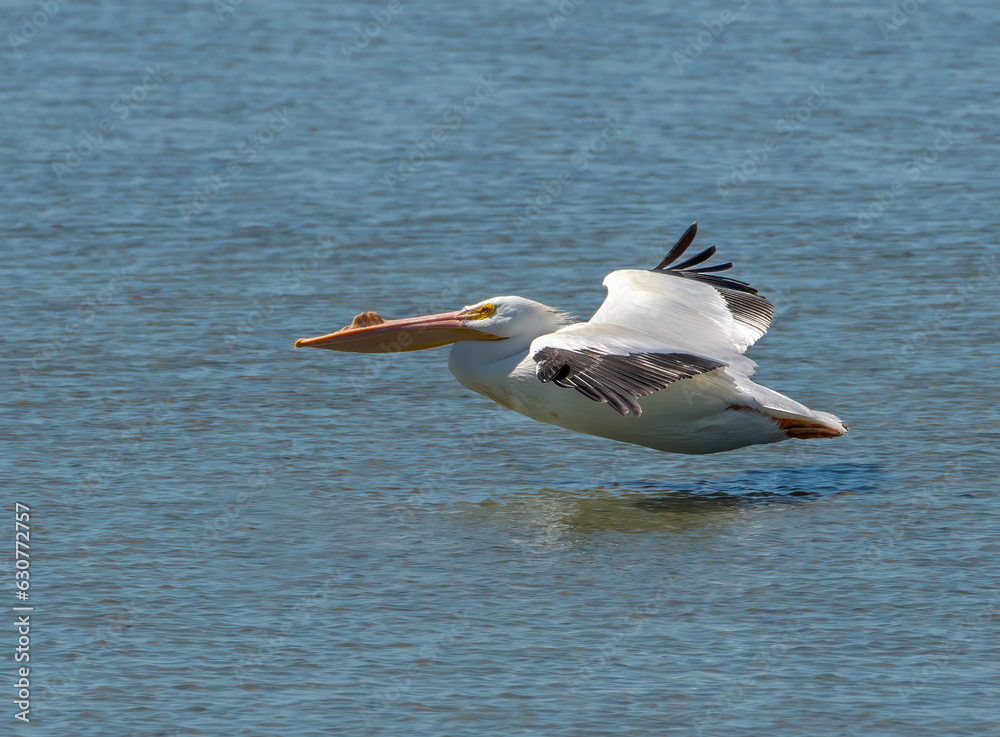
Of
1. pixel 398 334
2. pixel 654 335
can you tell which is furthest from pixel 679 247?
pixel 398 334

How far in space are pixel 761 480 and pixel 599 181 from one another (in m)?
6.01

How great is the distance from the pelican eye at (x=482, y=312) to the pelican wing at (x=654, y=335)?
386mm

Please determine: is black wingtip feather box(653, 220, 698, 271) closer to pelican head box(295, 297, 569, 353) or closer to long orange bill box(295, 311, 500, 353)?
pelican head box(295, 297, 569, 353)

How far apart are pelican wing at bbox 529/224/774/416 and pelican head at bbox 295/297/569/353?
8.6 inches

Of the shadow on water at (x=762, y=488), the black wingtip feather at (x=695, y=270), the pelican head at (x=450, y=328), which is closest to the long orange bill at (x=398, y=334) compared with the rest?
the pelican head at (x=450, y=328)

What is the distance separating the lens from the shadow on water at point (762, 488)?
7.61m

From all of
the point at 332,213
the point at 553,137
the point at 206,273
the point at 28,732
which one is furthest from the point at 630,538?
the point at 553,137

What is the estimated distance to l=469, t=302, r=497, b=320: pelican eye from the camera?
805 cm

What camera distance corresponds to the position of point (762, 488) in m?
7.83

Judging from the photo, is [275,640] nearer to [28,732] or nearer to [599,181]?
[28,732]

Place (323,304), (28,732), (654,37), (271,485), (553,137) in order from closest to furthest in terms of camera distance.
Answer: (28,732), (271,485), (323,304), (553,137), (654,37)

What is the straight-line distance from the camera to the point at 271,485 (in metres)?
7.83

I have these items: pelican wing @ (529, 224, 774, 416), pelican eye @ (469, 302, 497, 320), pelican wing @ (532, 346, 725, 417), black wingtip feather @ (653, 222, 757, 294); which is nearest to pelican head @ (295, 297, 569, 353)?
pelican eye @ (469, 302, 497, 320)

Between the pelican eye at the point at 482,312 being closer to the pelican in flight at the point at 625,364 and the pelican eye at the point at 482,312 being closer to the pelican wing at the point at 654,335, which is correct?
the pelican in flight at the point at 625,364
